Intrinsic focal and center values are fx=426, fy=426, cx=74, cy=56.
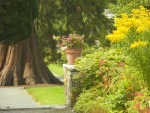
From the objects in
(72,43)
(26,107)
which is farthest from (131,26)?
(72,43)

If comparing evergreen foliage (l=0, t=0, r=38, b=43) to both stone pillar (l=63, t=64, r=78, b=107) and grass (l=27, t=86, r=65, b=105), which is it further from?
stone pillar (l=63, t=64, r=78, b=107)

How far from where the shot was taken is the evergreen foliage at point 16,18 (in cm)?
1524

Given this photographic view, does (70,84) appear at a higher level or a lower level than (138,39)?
lower

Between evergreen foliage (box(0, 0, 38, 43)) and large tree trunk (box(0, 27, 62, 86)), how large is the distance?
4451 mm

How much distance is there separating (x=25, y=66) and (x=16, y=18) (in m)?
5.67

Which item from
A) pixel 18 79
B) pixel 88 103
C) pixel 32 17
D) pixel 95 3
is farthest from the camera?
pixel 95 3

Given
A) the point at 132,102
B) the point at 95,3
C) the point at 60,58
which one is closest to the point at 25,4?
the point at 95,3

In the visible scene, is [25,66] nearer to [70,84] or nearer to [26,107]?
[26,107]

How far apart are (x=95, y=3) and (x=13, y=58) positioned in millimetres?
5224

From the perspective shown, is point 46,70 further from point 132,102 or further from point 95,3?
point 132,102

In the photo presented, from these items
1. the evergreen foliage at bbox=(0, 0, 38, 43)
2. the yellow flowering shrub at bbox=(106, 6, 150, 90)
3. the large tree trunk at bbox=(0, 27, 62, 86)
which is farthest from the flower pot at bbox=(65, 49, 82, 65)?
the large tree trunk at bbox=(0, 27, 62, 86)

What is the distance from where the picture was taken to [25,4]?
16062 mm

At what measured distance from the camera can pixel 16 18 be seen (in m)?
15.7

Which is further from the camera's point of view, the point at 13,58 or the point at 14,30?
the point at 13,58
